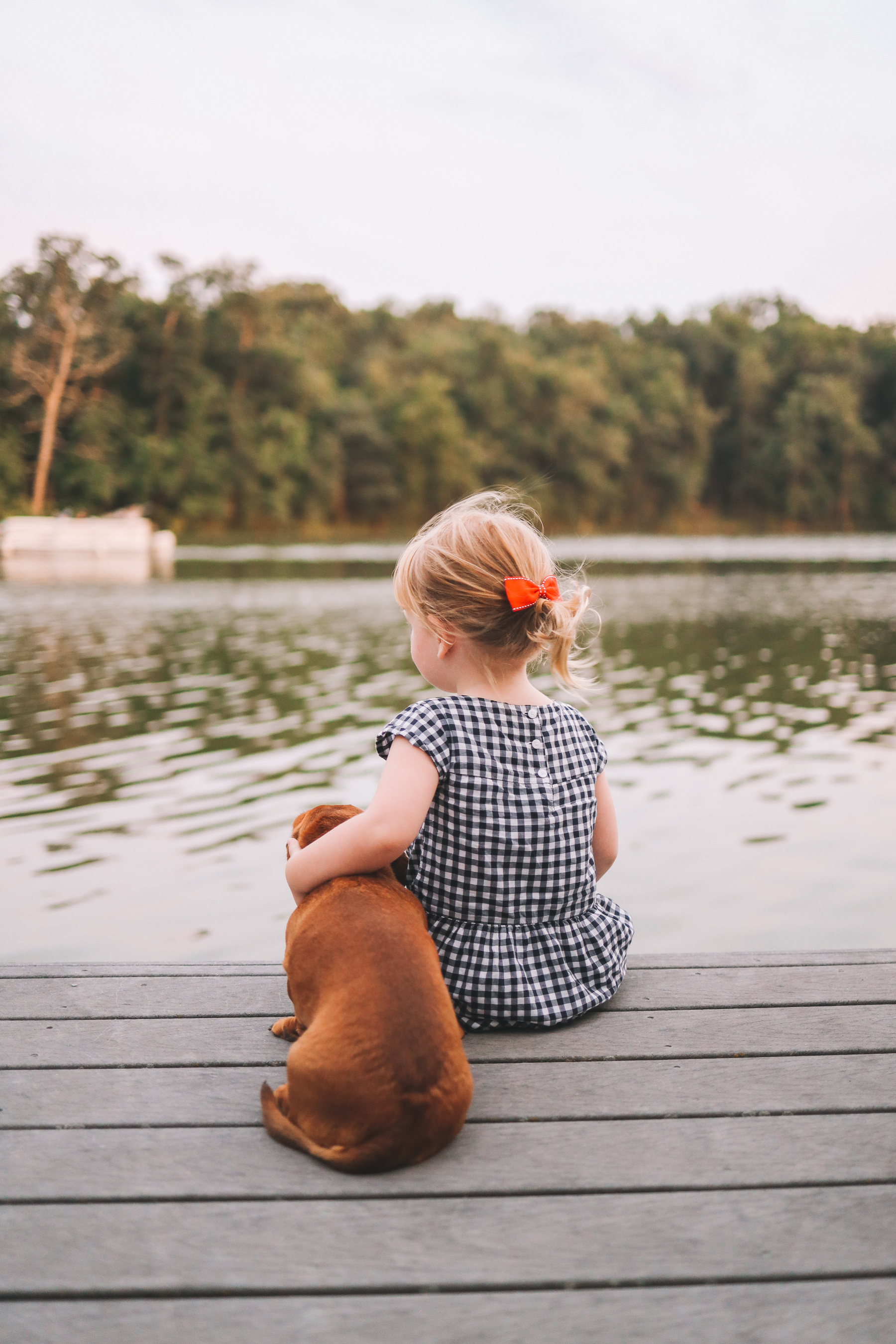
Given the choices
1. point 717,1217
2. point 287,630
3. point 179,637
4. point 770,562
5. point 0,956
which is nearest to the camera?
point 717,1217

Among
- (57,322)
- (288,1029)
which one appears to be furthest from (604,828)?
(57,322)

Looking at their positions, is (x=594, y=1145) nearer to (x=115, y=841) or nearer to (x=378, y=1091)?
(x=378, y=1091)

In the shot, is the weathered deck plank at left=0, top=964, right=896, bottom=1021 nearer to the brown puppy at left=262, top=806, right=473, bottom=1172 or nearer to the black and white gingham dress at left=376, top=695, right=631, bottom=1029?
the black and white gingham dress at left=376, top=695, right=631, bottom=1029

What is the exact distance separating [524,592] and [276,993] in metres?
1.04

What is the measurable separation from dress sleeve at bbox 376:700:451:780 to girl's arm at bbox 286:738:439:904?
0.01 meters

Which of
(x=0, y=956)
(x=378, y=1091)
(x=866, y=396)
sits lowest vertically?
(x=0, y=956)

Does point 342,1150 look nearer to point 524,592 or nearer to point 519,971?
point 519,971

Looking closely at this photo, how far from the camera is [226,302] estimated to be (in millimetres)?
50438

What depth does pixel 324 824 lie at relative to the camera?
2074 millimetres

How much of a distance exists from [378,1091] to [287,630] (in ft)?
43.7

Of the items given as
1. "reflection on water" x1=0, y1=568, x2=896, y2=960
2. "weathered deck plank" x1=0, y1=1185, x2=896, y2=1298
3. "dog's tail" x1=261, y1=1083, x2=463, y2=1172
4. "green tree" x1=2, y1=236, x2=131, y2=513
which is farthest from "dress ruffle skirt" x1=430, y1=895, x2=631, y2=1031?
"green tree" x1=2, y1=236, x2=131, y2=513

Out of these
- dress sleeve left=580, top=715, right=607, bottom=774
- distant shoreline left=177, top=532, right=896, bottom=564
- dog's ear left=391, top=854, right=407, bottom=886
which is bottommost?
dog's ear left=391, top=854, right=407, bottom=886

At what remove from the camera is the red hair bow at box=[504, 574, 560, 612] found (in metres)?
2.00

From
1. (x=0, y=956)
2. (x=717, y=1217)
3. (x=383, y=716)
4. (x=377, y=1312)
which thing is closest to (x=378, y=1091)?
(x=377, y=1312)
